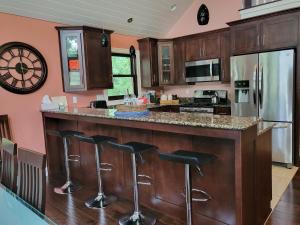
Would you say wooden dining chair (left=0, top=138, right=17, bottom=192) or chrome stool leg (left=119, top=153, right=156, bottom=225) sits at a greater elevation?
wooden dining chair (left=0, top=138, right=17, bottom=192)

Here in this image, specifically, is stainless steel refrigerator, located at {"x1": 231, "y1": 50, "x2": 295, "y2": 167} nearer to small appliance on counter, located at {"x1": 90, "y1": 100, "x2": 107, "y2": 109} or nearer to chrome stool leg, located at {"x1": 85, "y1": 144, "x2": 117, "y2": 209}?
small appliance on counter, located at {"x1": 90, "y1": 100, "x2": 107, "y2": 109}

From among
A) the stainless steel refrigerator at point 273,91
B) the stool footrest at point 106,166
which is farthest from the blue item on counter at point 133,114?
the stainless steel refrigerator at point 273,91

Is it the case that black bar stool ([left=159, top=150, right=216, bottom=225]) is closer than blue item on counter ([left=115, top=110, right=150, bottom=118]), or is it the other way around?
black bar stool ([left=159, top=150, right=216, bottom=225])

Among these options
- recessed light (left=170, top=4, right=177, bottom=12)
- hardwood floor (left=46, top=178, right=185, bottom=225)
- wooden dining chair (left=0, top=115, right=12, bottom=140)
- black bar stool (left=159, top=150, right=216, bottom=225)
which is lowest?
hardwood floor (left=46, top=178, right=185, bottom=225)

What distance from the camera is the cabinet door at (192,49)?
5145 mm

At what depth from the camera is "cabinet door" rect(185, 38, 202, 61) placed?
514cm

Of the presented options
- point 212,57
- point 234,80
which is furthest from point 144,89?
point 234,80

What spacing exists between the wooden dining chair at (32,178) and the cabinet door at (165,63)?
4.28m

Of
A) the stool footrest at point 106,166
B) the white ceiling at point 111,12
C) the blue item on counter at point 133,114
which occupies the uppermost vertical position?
the white ceiling at point 111,12

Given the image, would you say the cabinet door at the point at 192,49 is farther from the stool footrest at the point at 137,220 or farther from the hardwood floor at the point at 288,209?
the stool footrest at the point at 137,220

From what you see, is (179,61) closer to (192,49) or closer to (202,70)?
(192,49)

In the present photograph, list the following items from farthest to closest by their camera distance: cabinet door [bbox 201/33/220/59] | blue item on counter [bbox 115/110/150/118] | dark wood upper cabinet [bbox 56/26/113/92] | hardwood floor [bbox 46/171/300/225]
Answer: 1. cabinet door [bbox 201/33/220/59]
2. dark wood upper cabinet [bbox 56/26/113/92]
3. blue item on counter [bbox 115/110/150/118]
4. hardwood floor [bbox 46/171/300/225]

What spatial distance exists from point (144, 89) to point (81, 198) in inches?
130

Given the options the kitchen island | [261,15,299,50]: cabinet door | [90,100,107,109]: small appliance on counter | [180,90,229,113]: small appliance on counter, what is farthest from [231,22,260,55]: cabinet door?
[90,100,107,109]: small appliance on counter
